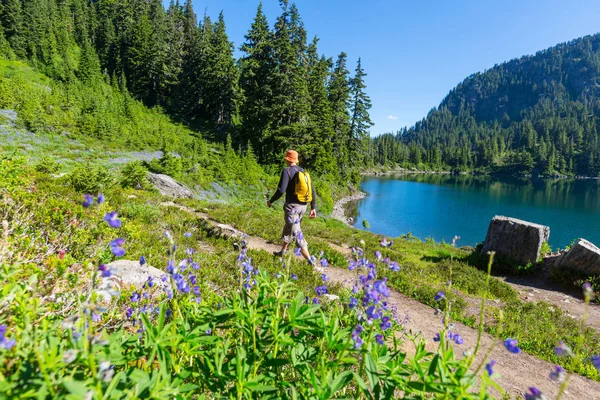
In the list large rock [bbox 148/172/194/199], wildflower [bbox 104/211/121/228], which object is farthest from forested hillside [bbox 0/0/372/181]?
wildflower [bbox 104/211/121/228]

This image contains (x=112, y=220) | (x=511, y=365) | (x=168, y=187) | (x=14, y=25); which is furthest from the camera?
(x=14, y=25)

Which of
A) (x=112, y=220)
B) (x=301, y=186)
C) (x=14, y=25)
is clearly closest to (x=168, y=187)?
(x=301, y=186)

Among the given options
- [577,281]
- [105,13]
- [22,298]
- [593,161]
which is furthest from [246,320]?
[593,161]

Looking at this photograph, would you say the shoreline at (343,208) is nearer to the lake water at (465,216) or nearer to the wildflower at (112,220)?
the lake water at (465,216)

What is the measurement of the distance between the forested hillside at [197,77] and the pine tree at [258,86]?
114mm

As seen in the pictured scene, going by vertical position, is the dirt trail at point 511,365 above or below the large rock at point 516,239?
below

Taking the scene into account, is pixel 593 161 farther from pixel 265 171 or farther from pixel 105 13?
pixel 105 13

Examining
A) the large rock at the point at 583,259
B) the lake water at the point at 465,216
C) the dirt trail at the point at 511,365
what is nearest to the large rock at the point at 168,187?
the dirt trail at the point at 511,365

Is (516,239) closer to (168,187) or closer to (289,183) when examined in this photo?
(289,183)

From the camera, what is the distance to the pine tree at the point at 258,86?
109 feet

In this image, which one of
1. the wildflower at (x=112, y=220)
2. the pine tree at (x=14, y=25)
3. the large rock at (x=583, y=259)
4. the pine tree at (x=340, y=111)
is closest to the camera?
the wildflower at (x=112, y=220)

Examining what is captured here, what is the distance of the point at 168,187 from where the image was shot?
695 inches

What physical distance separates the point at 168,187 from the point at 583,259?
18.6 metres

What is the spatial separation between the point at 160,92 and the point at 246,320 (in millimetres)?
65519
